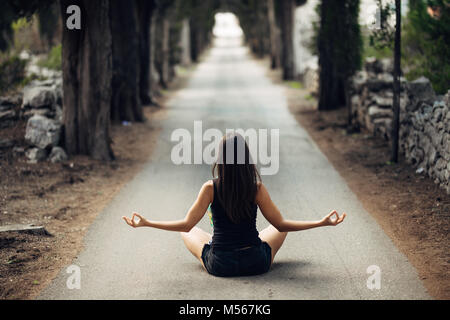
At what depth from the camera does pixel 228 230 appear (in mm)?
5469

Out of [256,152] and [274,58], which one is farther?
[274,58]

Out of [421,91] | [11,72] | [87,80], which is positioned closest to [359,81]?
[421,91]

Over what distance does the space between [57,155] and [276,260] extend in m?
6.81

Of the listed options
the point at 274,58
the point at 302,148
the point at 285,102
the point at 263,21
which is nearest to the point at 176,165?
the point at 302,148

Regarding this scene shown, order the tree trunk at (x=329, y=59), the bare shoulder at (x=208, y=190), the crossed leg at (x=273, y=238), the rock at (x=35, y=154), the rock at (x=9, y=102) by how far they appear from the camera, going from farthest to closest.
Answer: the tree trunk at (x=329, y=59)
the rock at (x=9, y=102)
the rock at (x=35, y=154)
the crossed leg at (x=273, y=238)
the bare shoulder at (x=208, y=190)

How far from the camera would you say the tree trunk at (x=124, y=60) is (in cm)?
1752

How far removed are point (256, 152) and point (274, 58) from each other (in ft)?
90.5

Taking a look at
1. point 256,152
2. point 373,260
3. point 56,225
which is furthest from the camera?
point 256,152

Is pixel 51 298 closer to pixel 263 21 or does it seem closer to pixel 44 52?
pixel 44 52

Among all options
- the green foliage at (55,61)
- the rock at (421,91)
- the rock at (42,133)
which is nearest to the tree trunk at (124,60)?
the green foliage at (55,61)

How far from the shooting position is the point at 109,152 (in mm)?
12656

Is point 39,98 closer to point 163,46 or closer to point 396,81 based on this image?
point 396,81

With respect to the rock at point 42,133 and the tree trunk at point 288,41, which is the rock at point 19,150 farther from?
the tree trunk at point 288,41

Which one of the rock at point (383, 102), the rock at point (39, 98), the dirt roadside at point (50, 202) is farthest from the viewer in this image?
the rock at point (383, 102)
